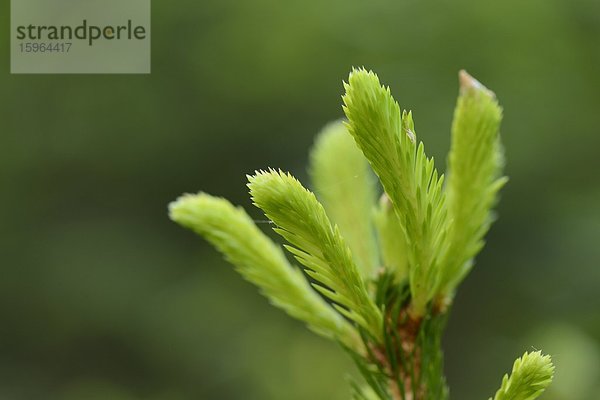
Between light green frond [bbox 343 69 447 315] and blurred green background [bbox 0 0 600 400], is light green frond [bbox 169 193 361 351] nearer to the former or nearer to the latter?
light green frond [bbox 343 69 447 315]

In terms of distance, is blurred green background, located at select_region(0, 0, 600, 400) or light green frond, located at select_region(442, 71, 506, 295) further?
blurred green background, located at select_region(0, 0, 600, 400)

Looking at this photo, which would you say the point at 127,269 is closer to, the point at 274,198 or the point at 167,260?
the point at 167,260

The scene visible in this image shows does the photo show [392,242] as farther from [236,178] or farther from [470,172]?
[236,178]

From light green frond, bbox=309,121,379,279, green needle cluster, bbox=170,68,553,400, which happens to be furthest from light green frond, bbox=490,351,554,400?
light green frond, bbox=309,121,379,279
